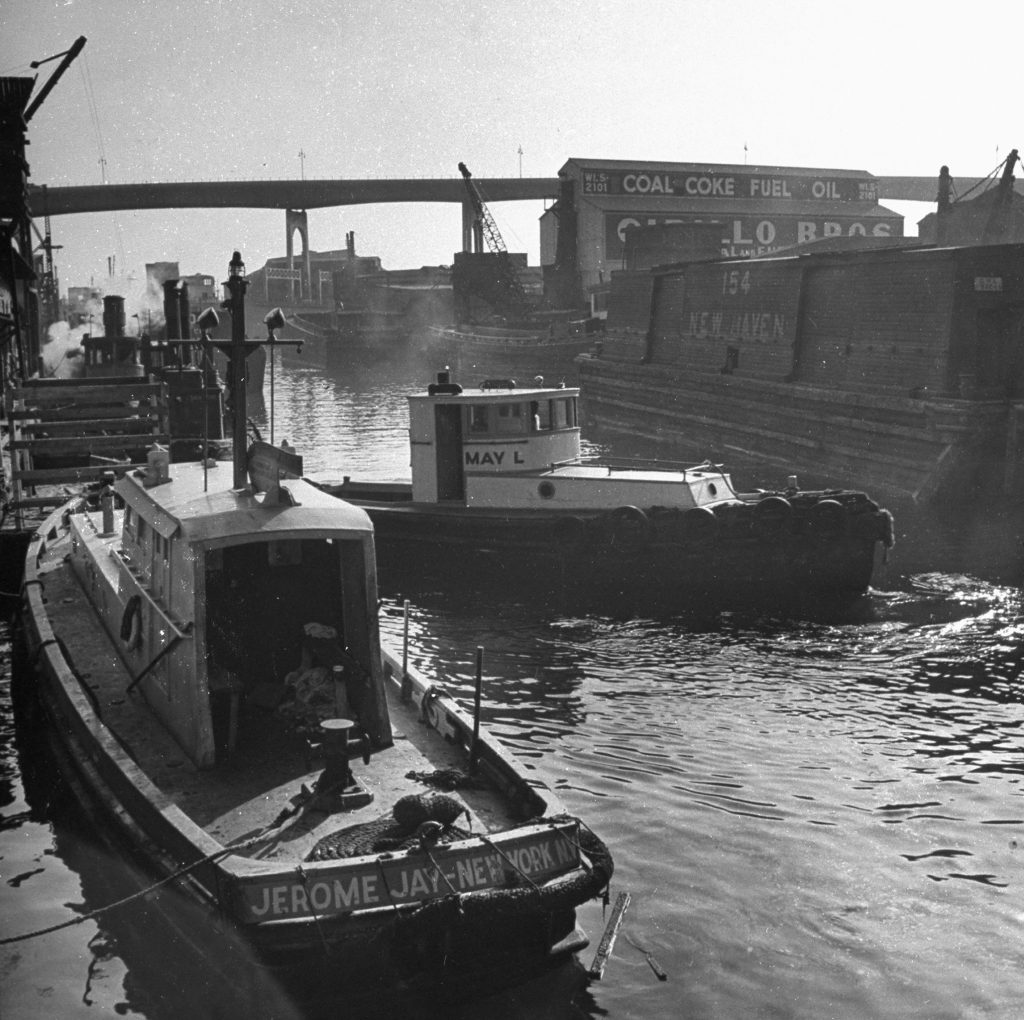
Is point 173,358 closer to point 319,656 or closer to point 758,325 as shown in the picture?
point 758,325

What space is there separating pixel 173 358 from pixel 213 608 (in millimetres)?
22479

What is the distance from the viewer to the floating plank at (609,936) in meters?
8.67

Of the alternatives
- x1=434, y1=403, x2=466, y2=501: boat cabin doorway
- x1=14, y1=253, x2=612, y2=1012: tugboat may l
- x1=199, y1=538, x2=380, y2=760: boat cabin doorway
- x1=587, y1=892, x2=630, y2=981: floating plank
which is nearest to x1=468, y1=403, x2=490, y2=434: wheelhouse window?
x1=434, y1=403, x2=466, y2=501: boat cabin doorway

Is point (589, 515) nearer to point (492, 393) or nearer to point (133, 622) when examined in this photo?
point (492, 393)

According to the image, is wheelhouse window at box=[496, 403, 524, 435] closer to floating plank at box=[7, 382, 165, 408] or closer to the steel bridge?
floating plank at box=[7, 382, 165, 408]

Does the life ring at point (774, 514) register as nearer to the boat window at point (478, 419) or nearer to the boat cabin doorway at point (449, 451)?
the boat window at point (478, 419)

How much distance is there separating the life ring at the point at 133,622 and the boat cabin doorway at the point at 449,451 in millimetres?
10142

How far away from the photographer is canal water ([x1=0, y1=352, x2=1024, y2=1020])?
8516mm

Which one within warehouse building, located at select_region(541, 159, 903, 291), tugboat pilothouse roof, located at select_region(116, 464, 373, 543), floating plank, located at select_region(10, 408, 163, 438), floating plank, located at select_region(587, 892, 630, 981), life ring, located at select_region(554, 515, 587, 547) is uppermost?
warehouse building, located at select_region(541, 159, 903, 291)

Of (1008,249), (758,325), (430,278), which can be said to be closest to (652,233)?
(758,325)

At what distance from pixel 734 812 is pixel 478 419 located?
1099 cm

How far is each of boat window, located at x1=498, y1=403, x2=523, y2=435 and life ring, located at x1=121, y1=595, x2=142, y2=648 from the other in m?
10.2

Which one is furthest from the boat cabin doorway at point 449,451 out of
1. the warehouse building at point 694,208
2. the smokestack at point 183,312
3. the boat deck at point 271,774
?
the warehouse building at point 694,208

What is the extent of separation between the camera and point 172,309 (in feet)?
112
